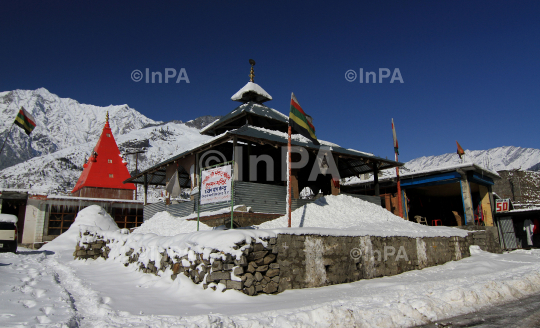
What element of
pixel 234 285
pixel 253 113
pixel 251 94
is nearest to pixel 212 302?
pixel 234 285

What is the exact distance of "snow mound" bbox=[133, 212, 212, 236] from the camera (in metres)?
14.0

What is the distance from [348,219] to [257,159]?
223 inches

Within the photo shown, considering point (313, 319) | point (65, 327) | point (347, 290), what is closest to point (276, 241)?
point (347, 290)

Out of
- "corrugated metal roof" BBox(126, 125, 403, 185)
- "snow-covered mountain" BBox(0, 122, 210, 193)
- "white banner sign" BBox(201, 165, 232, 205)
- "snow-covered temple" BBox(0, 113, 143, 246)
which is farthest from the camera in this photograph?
"snow-covered mountain" BBox(0, 122, 210, 193)

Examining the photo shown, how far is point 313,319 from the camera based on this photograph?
539cm

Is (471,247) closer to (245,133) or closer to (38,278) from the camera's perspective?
(245,133)

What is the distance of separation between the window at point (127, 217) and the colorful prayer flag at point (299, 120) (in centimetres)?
2048

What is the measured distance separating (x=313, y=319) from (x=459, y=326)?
2.19 m

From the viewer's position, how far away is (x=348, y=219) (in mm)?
14727

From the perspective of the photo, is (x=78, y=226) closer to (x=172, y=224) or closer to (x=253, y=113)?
(x=172, y=224)

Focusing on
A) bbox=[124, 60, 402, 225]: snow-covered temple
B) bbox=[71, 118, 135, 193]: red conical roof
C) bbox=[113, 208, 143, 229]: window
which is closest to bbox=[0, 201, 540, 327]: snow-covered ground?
bbox=[124, 60, 402, 225]: snow-covered temple

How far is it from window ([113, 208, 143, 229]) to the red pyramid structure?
14.0 ft

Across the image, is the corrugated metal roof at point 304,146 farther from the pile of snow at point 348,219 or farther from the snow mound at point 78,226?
the snow mound at point 78,226

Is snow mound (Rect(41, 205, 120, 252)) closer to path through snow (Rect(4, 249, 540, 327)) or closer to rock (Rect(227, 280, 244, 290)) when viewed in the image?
path through snow (Rect(4, 249, 540, 327))
